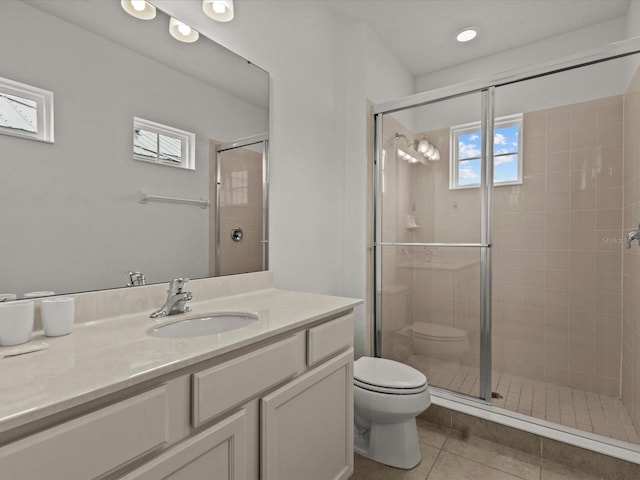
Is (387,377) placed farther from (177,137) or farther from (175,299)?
(177,137)

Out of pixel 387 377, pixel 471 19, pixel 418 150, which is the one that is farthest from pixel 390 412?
pixel 471 19

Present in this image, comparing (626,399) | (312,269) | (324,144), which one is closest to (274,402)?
(312,269)

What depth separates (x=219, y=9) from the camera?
1.50 metres

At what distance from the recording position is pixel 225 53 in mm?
1568

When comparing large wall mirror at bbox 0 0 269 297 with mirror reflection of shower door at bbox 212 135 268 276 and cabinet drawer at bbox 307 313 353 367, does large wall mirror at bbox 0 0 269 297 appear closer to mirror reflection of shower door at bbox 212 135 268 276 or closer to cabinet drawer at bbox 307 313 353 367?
mirror reflection of shower door at bbox 212 135 268 276

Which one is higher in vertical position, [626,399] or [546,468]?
[626,399]

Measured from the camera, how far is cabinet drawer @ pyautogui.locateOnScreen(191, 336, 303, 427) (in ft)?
2.66

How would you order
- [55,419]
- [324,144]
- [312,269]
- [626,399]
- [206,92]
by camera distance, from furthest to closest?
[324,144]
[312,269]
[626,399]
[206,92]
[55,419]

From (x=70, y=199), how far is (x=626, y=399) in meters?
2.91

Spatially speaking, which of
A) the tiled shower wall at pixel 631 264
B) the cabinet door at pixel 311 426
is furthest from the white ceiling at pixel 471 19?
the cabinet door at pixel 311 426

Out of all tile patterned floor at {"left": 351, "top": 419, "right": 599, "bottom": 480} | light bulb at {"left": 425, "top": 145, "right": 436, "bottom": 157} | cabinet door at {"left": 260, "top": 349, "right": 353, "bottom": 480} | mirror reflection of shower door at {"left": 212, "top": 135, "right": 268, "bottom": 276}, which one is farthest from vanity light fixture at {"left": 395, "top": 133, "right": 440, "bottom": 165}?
tile patterned floor at {"left": 351, "top": 419, "right": 599, "bottom": 480}

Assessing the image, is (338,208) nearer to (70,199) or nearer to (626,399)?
Result: (70,199)

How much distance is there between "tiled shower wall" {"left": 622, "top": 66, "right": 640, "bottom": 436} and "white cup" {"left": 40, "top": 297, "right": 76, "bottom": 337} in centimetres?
252

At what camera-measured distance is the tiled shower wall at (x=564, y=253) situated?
6.68 ft
